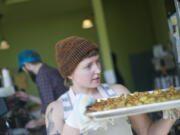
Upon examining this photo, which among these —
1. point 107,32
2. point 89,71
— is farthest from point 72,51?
point 107,32

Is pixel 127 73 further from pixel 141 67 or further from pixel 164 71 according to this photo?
pixel 164 71

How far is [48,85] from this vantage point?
210cm

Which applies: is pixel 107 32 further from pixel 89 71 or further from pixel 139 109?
pixel 139 109

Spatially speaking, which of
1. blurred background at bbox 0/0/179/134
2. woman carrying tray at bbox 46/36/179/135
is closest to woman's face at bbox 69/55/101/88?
woman carrying tray at bbox 46/36/179/135

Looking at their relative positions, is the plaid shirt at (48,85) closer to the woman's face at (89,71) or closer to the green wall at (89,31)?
the woman's face at (89,71)

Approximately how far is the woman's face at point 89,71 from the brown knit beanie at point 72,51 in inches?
1.1

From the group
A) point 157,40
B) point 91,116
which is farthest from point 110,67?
point 91,116

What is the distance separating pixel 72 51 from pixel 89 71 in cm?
13

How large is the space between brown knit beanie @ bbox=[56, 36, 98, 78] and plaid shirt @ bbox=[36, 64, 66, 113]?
0.86 meters

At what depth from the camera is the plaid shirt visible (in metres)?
2.07

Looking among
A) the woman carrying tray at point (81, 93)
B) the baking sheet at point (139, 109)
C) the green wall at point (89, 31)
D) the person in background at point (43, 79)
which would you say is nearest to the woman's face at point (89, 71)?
the woman carrying tray at point (81, 93)

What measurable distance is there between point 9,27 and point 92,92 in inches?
268

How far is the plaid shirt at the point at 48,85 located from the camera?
6.79ft

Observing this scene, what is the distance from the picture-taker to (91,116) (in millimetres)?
885
